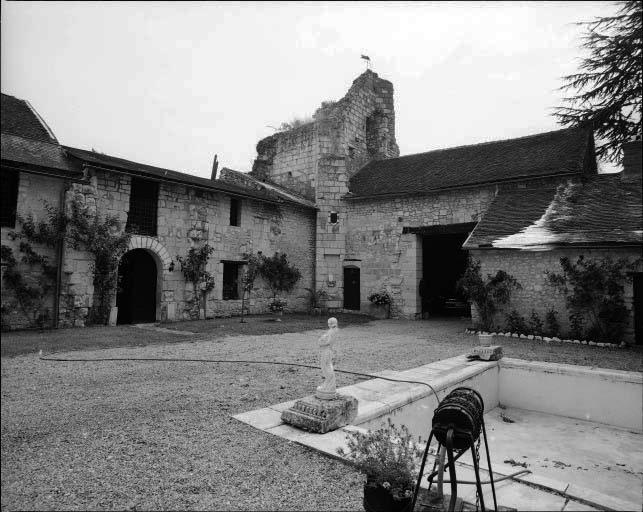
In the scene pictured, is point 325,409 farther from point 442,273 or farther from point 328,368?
point 442,273

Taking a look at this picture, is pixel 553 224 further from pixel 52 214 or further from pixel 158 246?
pixel 52 214

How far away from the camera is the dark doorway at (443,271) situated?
19.1 m

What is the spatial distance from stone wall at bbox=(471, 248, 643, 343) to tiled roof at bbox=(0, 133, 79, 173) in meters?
12.7

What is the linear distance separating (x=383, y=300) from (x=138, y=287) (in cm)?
951

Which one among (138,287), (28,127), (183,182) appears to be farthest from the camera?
(138,287)

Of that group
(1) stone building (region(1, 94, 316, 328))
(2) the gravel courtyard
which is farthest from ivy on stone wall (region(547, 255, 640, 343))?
(1) stone building (region(1, 94, 316, 328))

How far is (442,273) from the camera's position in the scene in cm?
2061

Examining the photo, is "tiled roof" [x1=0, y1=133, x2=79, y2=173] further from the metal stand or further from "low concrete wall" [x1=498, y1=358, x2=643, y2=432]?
"low concrete wall" [x1=498, y1=358, x2=643, y2=432]

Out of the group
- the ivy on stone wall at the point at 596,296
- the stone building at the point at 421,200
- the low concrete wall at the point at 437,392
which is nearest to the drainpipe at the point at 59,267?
the low concrete wall at the point at 437,392

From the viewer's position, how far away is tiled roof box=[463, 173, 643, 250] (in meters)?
11.6

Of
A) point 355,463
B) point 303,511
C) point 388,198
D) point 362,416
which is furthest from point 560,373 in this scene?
point 388,198

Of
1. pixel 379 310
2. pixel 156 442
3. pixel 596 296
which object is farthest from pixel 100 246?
pixel 596 296

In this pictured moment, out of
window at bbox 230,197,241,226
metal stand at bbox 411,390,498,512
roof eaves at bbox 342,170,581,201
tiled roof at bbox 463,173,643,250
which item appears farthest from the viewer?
window at bbox 230,197,241,226

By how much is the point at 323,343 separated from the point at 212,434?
150cm
